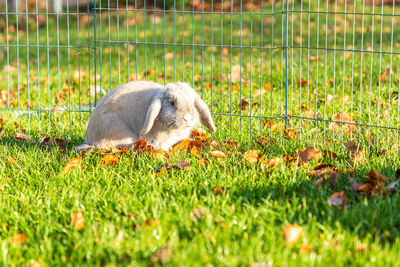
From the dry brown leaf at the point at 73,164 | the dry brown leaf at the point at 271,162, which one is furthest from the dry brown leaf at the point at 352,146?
the dry brown leaf at the point at 73,164

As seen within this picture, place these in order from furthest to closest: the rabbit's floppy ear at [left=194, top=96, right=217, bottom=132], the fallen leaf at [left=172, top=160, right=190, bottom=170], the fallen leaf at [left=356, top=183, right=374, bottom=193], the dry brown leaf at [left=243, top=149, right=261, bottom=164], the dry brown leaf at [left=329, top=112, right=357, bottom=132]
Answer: the dry brown leaf at [left=329, top=112, right=357, bottom=132]
the rabbit's floppy ear at [left=194, top=96, right=217, bottom=132]
the dry brown leaf at [left=243, top=149, right=261, bottom=164]
the fallen leaf at [left=172, top=160, right=190, bottom=170]
the fallen leaf at [left=356, top=183, right=374, bottom=193]

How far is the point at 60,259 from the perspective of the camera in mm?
2268

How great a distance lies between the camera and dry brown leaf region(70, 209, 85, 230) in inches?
100

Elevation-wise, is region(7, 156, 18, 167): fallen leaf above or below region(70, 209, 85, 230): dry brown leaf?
above

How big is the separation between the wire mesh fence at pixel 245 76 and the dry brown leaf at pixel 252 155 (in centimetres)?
61

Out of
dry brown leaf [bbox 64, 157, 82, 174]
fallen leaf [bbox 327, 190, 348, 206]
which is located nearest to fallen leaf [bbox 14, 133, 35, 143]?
dry brown leaf [bbox 64, 157, 82, 174]

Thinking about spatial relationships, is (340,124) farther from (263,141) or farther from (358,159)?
(358,159)

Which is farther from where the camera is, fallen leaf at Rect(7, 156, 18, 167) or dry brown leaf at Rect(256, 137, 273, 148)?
dry brown leaf at Rect(256, 137, 273, 148)

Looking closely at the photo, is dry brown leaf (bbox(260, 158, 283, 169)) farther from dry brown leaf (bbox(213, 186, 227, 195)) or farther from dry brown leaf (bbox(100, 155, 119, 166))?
dry brown leaf (bbox(100, 155, 119, 166))

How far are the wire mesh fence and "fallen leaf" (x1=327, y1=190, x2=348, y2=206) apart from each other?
1.11m

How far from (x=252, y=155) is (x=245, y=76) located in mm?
3198

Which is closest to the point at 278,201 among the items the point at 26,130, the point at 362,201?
the point at 362,201

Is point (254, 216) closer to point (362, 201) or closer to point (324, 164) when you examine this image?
point (362, 201)

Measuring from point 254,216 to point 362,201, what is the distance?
0.60 metres
